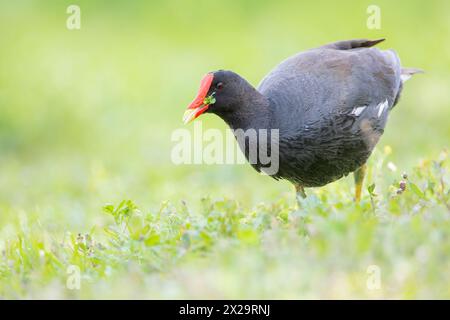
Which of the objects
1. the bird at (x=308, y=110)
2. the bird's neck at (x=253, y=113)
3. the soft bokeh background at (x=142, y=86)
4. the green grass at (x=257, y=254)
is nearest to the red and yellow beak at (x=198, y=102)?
the bird at (x=308, y=110)

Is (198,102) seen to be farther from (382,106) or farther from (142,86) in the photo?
(142,86)

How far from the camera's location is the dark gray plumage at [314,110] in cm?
518

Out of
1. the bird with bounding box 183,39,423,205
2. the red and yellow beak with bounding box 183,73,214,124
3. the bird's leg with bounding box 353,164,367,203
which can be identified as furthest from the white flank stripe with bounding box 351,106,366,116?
the red and yellow beak with bounding box 183,73,214,124

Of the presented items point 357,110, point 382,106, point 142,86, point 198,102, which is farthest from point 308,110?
point 142,86

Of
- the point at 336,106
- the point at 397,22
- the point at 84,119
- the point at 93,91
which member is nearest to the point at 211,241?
the point at 336,106

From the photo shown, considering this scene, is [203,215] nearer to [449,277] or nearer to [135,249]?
[135,249]

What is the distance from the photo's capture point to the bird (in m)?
5.16

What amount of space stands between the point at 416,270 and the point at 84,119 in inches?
329

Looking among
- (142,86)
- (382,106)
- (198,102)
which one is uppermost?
(198,102)

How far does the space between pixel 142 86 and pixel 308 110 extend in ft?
24.9

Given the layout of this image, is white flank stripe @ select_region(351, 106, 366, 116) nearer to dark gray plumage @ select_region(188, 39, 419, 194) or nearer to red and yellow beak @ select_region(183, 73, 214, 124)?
dark gray plumage @ select_region(188, 39, 419, 194)

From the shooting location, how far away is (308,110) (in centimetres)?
519

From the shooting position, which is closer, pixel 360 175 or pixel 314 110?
pixel 314 110

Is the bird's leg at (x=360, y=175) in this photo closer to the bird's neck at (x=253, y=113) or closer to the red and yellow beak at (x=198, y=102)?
the bird's neck at (x=253, y=113)
